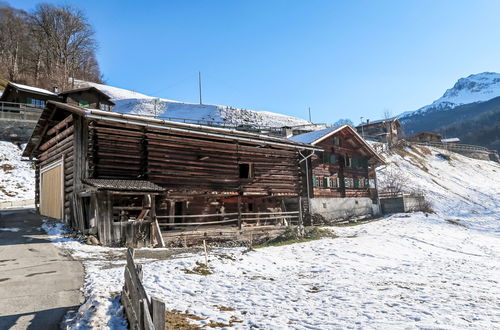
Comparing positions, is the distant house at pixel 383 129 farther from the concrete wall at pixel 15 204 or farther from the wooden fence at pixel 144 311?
the wooden fence at pixel 144 311

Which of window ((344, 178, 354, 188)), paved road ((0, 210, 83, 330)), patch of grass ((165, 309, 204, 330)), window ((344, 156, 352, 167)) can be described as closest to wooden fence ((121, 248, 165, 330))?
patch of grass ((165, 309, 204, 330))

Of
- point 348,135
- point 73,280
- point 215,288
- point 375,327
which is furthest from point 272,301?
point 348,135

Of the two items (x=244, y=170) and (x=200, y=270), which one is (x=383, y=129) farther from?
(x=200, y=270)

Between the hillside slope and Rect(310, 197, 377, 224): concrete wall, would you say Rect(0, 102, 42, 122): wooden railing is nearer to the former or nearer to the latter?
Rect(310, 197, 377, 224): concrete wall

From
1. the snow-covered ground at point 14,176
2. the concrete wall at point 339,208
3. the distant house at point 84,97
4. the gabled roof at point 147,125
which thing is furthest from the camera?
the distant house at point 84,97

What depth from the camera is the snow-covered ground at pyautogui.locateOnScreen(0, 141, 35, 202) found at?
27.9 meters

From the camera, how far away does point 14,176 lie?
1198 inches

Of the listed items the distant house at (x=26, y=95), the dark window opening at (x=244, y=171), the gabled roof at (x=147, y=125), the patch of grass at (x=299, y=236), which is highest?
the distant house at (x=26, y=95)

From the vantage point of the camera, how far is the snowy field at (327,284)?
22.2 ft

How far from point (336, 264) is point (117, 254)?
26.9 ft

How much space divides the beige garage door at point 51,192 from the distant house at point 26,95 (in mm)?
24951

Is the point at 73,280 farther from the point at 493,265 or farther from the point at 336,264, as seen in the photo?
the point at 493,265

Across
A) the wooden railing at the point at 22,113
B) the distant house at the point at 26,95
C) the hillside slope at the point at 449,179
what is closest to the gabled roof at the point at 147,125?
the wooden railing at the point at 22,113

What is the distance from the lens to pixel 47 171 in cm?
2111
